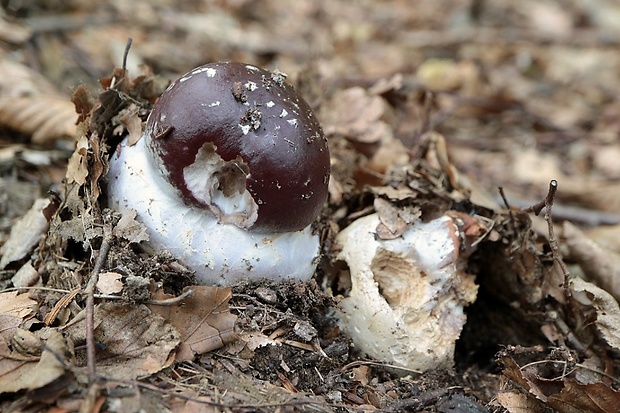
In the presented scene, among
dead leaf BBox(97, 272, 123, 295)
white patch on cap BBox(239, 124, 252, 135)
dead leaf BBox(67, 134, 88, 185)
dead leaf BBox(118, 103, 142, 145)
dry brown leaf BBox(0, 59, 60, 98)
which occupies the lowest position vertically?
dead leaf BBox(97, 272, 123, 295)

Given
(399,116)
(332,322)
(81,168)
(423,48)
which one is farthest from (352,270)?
(423,48)

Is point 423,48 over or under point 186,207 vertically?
under

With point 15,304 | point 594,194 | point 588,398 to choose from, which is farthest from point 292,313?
point 594,194

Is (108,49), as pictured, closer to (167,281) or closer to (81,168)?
(81,168)

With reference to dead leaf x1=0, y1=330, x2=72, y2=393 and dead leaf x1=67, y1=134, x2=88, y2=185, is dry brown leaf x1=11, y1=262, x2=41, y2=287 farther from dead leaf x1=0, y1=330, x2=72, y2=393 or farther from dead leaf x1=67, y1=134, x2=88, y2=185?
dead leaf x1=0, y1=330, x2=72, y2=393

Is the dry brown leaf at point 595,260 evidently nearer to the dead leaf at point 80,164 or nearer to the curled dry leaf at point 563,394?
the curled dry leaf at point 563,394

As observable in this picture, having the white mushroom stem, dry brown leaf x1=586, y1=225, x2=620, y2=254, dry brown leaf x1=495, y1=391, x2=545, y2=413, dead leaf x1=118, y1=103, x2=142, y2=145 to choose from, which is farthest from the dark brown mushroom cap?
dry brown leaf x1=586, y1=225, x2=620, y2=254
